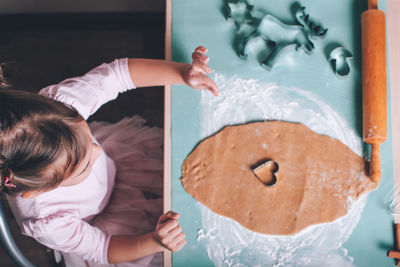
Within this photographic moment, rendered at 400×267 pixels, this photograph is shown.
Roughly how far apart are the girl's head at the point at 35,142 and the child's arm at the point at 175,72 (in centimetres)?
23

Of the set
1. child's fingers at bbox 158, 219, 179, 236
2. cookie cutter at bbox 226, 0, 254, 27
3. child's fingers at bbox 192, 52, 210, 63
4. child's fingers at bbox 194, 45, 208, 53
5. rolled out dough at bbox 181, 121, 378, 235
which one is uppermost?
cookie cutter at bbox 226, 0, 254, 27

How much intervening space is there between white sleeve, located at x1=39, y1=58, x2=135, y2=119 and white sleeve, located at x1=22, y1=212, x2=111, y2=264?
0.25 metres

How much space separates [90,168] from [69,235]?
161 millimetres

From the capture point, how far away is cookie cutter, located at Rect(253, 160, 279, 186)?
2.23 ft

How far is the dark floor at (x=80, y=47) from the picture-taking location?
4.11 ft

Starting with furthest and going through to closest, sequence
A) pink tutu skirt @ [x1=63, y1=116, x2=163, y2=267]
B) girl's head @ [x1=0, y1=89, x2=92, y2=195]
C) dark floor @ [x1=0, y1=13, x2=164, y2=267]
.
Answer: dark floor @ [x1=0, y1=13, x2=164, y2=267]
pink tutu skirt @ [x1=63, y1=116, x2=163, y2=267]
girl's head @ [x1=0, y1=89, x2=92, y2=195]

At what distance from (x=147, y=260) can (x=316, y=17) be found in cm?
76

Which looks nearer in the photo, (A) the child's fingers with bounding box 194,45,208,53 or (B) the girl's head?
(B) the girl's head

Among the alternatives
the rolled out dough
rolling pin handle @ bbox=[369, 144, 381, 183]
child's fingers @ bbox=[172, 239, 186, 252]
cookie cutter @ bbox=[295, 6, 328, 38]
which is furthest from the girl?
rolling pin handle @ bbox=[369, 144, 381, 183]

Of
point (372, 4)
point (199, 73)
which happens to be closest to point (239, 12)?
point (199, 73)

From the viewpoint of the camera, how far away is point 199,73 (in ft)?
2.24

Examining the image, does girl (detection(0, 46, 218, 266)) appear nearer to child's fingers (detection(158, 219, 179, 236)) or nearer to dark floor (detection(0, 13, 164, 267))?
child's fingers (detection(158, 219, 179, 236))

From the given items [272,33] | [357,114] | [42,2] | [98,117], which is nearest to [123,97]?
[98,117]

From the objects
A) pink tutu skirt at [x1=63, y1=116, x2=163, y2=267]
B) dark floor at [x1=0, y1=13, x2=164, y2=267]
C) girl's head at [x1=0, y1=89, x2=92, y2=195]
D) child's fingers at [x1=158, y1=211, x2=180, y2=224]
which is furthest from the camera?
dark floor at [x1=0, y1=13, x2=164, y2=267]
